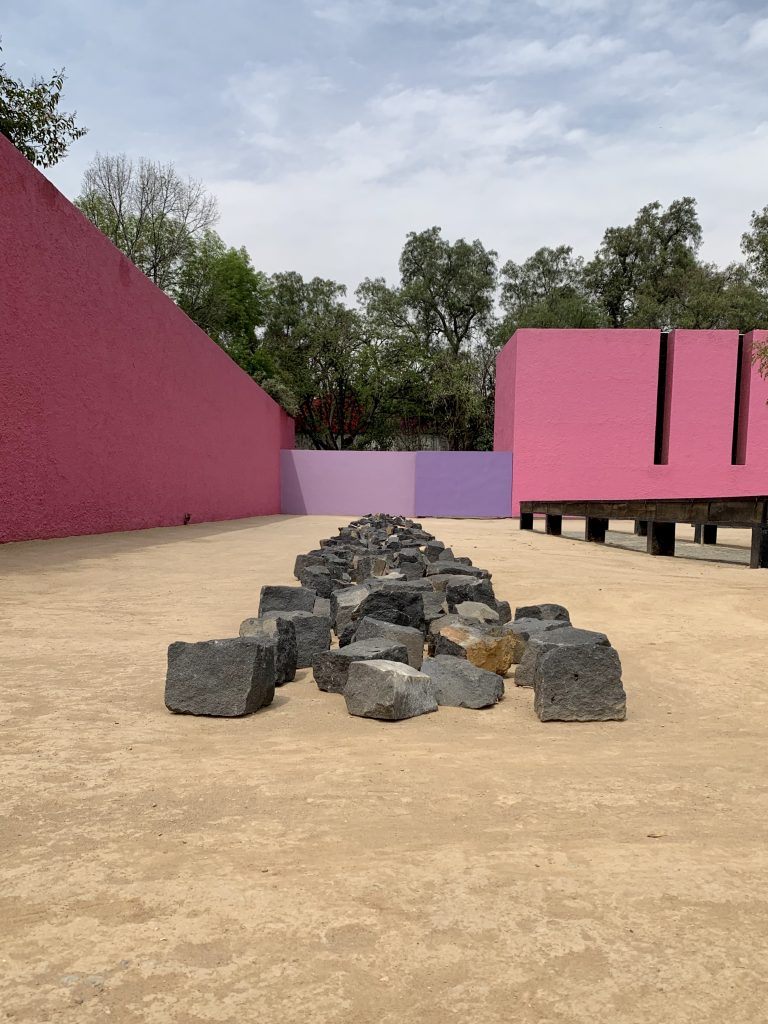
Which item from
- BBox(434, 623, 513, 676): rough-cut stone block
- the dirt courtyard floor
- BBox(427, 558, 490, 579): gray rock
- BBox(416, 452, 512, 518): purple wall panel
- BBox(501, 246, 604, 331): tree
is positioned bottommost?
the dirt courtyard floor

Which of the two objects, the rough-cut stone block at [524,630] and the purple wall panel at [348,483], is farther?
the purple wall panel at [348,483]

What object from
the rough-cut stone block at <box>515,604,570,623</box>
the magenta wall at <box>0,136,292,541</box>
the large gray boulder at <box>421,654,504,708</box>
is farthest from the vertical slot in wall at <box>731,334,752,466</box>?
the large gray boulder at <box>421,654,504,708</box>

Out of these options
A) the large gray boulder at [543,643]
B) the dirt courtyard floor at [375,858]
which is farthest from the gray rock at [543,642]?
the dirt courtyard floor at [375,858]

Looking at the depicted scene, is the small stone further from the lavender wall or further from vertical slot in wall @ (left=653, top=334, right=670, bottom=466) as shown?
vertical slot in wall @ (left=653, top=334, right=670, bottom=466)

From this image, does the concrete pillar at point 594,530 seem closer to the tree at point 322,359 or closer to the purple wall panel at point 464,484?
the purple wall panel at point 464,484

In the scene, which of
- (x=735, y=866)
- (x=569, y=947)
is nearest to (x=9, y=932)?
(x=569, y=947)

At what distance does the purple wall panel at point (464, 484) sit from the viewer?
1820 centimetres

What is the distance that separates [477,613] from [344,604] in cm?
66

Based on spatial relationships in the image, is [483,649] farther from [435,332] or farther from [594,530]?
[435,332]

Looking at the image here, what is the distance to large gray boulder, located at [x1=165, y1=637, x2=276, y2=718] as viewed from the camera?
7.36ft

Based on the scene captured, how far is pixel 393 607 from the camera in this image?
3.13 meters

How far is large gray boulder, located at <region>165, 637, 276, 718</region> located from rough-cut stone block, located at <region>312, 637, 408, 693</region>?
272 millimetres

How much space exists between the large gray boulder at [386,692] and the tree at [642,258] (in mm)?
26558

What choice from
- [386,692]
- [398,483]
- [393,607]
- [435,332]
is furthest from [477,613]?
Result: [435,332]
